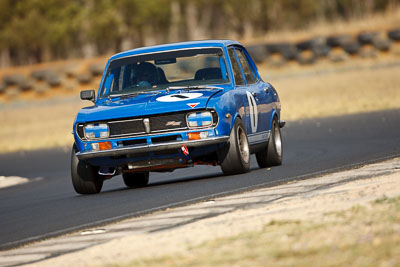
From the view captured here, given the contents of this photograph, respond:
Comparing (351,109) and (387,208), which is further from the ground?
(387,208)

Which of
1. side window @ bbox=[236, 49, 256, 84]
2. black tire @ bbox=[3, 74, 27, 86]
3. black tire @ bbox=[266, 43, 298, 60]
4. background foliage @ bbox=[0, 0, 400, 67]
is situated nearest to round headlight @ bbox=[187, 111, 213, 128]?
side window @ bbox=[236, 49, 256, 84]

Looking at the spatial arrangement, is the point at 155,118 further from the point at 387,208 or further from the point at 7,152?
the point at 7,152

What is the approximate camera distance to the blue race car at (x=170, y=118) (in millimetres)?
10055

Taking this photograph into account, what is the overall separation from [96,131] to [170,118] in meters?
0.85

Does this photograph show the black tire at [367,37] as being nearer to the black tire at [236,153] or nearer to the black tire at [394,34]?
the black tire at [394,34]

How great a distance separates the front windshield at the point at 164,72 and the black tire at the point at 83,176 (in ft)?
3.27

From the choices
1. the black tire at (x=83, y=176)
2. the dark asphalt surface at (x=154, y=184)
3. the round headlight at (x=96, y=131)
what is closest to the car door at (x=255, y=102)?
the dark asphalt surface at (x=154, y=184)

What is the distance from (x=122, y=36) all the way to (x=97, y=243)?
2753 inches

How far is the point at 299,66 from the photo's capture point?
3891cm

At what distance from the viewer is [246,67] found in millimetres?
12094

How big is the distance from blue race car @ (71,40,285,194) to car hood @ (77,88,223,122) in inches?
0.4

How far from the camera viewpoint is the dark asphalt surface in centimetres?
859

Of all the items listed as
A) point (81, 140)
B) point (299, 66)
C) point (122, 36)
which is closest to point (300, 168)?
point (81, 140)

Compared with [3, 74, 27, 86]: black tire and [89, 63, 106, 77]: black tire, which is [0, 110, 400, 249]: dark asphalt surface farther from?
[3, 74, 27, 86]: black tire
